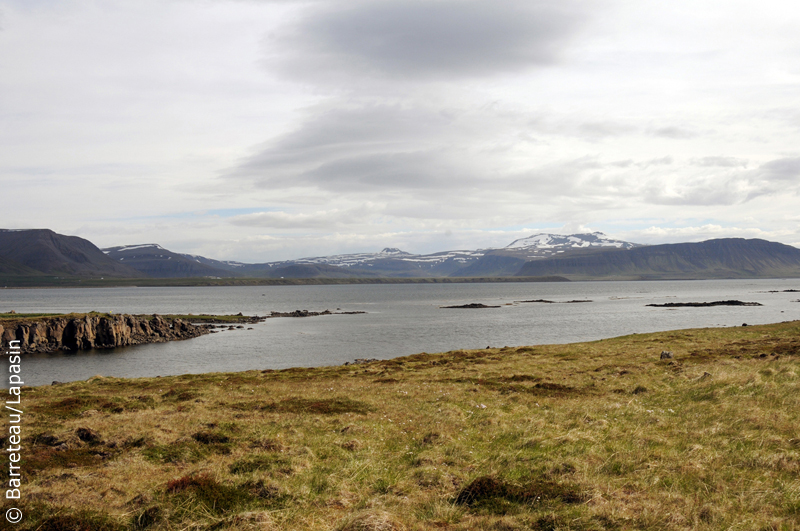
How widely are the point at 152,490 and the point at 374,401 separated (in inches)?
598

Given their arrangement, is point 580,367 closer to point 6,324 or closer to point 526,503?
point 526,503

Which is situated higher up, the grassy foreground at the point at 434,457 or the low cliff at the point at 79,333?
the grassy foreground at the point at 434,457

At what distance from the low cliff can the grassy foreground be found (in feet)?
204

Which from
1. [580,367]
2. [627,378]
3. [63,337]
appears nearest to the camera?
[627,378]

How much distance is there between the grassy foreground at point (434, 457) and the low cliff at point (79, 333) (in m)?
62.2

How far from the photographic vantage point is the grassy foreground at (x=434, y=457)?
11.2 m

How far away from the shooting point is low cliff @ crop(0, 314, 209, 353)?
80.8 metres

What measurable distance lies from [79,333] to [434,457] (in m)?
90.3

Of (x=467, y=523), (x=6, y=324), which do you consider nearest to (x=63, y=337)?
(x=6, y=324)

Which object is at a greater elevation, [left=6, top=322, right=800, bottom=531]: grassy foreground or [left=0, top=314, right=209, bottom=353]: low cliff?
[left=6, top=322, right=800, bottom=531]: grassy foreground

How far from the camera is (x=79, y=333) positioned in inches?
3305

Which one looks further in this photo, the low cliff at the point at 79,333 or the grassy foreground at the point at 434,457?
the low cliff at the point at 79,333

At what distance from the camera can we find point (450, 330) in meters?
103

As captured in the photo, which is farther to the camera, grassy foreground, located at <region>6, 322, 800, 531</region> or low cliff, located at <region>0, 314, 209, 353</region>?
low cliff, located at <region>0, 314, 209, 353</region>
